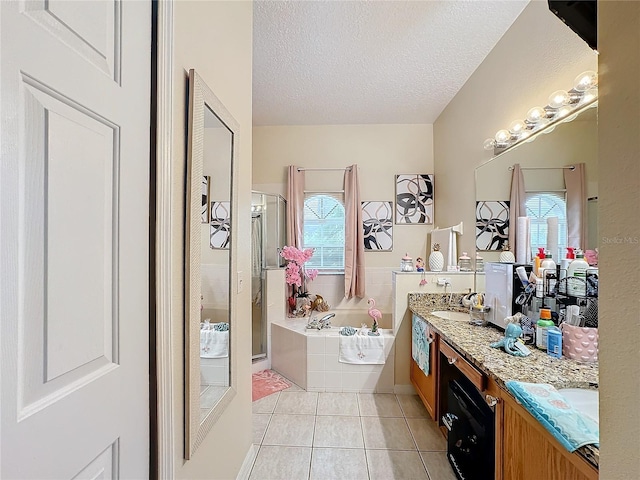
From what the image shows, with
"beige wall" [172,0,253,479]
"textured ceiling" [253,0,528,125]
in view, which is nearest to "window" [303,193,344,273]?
"textured ceiling" [253,0,528,125]

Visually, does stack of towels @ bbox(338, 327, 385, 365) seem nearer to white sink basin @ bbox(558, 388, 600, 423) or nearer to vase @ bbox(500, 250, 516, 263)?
vase @ bbox(500, 250, 516, 263)

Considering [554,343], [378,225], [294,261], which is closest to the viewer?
[554,343]

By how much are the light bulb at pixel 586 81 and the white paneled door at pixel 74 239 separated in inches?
75.5

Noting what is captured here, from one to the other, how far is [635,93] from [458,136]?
9.68ft

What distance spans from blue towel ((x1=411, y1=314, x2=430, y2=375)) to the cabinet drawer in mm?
300

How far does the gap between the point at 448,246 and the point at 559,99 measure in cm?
169

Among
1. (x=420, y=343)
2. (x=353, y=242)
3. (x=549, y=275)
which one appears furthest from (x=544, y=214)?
(x=353, y=242)

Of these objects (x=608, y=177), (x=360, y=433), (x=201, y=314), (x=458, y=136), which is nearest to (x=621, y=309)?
(x=608, y=177)

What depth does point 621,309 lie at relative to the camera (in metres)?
0.48

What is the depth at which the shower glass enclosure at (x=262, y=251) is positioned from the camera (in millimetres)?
3266

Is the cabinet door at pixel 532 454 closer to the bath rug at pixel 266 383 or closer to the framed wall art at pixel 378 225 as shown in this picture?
the bath rug at pixel 266 383

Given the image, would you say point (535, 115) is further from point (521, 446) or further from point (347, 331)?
point (347, 331)

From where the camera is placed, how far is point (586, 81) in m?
1.53

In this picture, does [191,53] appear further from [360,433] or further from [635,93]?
[360,433]
